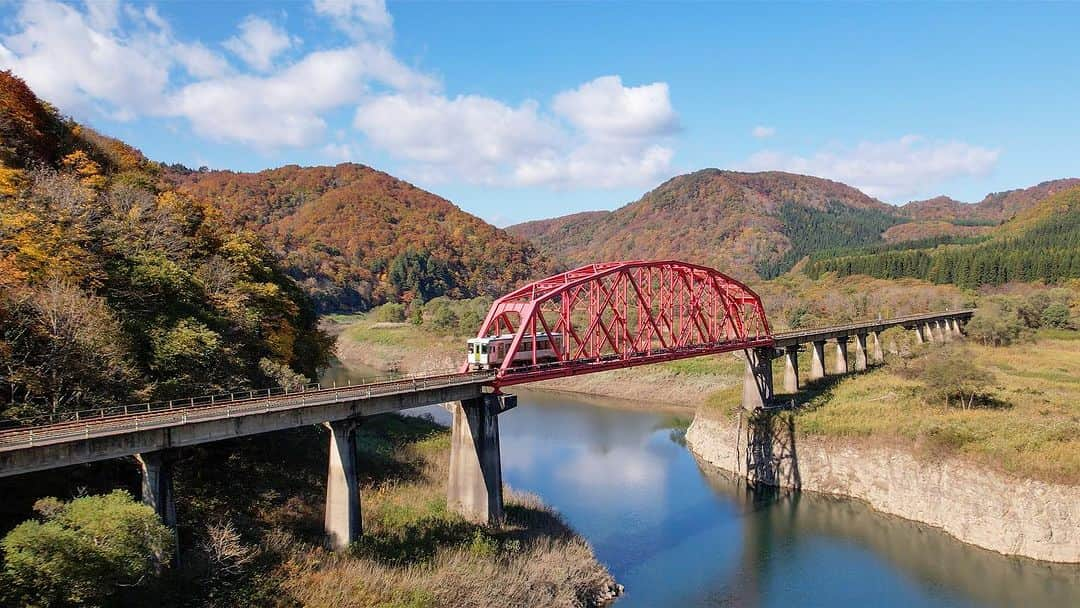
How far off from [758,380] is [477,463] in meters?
28.1

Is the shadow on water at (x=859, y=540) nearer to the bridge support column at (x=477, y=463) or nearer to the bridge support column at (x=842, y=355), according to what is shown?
the bridge support column at (x=477, y=463)

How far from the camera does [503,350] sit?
3541 cm

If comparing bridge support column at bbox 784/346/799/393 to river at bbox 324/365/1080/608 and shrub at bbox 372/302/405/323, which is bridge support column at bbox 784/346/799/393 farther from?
shrub at bbox 372/302/405/323

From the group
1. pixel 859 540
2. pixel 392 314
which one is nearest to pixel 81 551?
pixel 859 540

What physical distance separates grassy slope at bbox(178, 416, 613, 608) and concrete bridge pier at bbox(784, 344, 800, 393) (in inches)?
1153

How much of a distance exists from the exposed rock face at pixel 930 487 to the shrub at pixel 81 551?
3688cm

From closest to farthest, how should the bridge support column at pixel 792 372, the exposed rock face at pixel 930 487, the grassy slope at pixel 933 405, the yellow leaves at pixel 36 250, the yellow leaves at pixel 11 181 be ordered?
the yellow leaves at pixel 36 250 → the yellow leaves at pixel 11 181 → the exposed rock face at pixel 930 487 → the grassy slope at pixel 933 405 → the bridge support column at pixel 792 372

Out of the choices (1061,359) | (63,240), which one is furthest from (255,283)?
(1061,359)

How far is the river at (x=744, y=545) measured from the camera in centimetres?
3072

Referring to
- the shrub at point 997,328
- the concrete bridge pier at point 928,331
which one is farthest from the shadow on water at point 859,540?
the shrub at point 997,328

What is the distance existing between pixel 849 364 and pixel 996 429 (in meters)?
28.3

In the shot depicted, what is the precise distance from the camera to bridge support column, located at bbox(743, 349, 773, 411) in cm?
5131

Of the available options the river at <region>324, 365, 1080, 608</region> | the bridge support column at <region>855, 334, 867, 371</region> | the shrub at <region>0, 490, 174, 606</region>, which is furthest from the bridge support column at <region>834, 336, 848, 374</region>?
the shrub at <region>0, 490, 174, 606</region>

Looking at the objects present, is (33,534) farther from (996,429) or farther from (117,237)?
(996,429)
